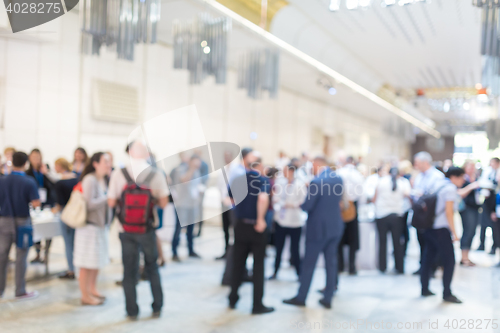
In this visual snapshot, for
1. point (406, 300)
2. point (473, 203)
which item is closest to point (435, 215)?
point (406, 300)

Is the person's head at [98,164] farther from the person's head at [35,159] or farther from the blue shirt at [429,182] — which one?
the blue shirt at [429,182]

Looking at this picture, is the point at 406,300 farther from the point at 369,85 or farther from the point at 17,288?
the point at 369,85

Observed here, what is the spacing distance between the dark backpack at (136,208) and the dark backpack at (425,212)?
254 centimetres

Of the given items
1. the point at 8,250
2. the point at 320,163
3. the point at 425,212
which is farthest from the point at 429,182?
the point at 8,250

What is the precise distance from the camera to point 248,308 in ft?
12.2

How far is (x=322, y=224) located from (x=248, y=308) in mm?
1005

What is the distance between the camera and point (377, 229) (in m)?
5.09

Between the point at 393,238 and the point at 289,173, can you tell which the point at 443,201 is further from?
the point at 289,173

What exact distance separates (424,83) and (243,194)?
29.7 feet

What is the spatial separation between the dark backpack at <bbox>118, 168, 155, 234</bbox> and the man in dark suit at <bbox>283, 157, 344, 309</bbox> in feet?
4.53

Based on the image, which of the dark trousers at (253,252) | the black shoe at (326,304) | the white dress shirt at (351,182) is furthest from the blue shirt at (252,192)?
the white dress shirt at (351,182)

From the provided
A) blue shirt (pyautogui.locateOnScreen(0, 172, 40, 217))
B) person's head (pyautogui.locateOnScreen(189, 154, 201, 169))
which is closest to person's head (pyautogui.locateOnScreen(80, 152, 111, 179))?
blue shirt (pyautogui.locateOnScreen(0, 172, 40, 217))

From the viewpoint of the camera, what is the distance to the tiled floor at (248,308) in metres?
3.23

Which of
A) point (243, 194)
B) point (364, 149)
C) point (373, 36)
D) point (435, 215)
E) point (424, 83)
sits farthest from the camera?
A: point (364, 149)
